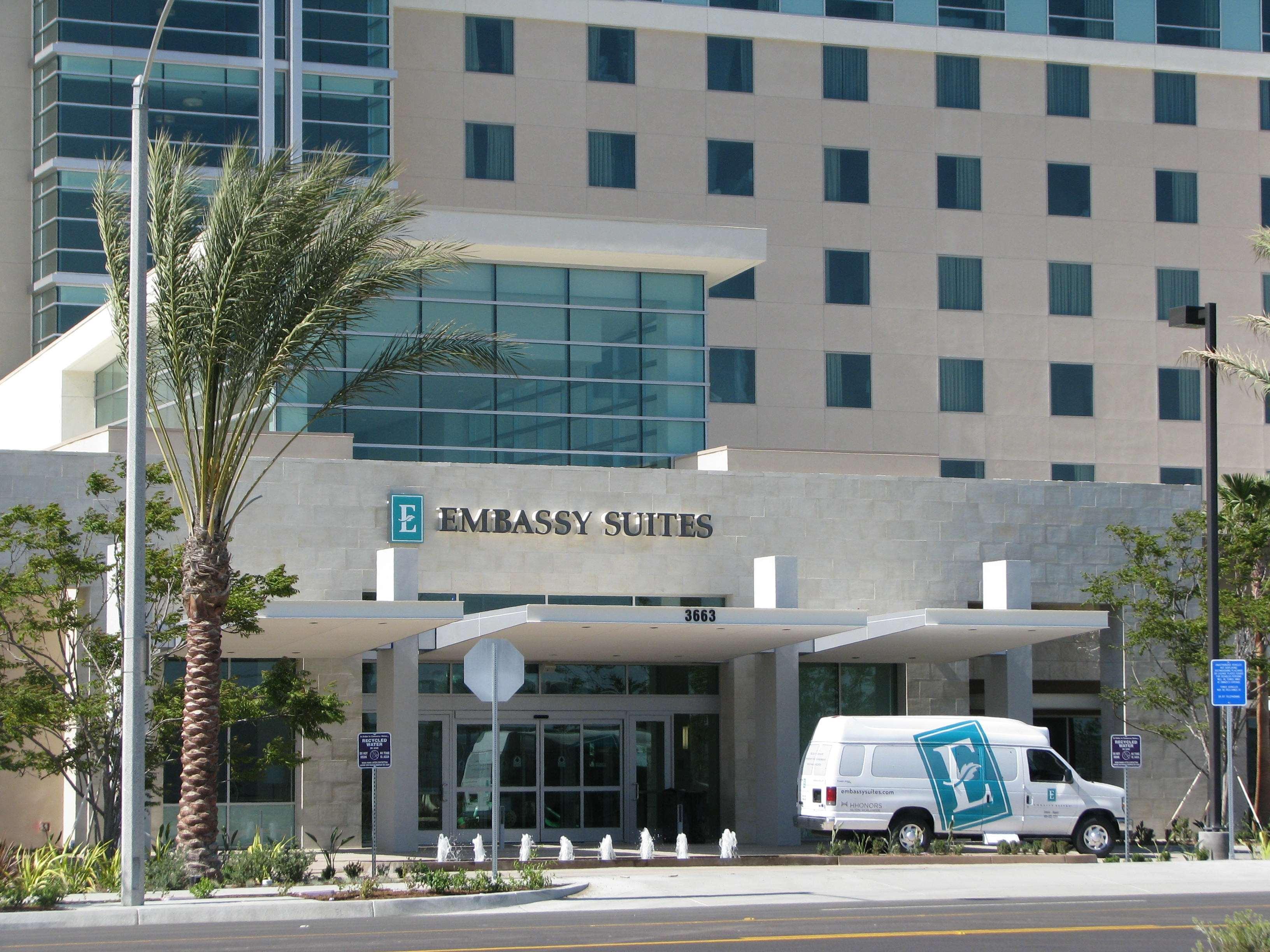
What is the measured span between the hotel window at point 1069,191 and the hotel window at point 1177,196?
227 cm

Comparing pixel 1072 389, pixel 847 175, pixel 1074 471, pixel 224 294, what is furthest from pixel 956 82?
pixel 224 294

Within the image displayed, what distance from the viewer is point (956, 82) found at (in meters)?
50.4

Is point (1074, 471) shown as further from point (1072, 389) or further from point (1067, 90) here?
point (1067, 90)

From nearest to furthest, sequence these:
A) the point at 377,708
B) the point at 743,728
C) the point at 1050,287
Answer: the point at 377,708 < the point at 743,728 < the point at 1050,287

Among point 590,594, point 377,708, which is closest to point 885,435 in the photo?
point 590,594

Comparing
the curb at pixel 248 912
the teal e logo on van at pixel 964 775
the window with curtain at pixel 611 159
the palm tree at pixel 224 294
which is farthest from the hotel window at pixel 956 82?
the curb at pixel 248 912

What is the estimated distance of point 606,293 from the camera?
3528 cm

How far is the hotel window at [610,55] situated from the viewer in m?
48.2

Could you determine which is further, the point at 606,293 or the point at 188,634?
the point at 606,293

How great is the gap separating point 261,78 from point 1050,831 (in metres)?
29.5

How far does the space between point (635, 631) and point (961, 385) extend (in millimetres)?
23568

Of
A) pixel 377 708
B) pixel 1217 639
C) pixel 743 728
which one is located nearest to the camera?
pixel 1217 639

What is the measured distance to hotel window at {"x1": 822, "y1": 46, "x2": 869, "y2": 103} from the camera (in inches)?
1951

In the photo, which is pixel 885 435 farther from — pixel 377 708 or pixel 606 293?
pixel 377 708
